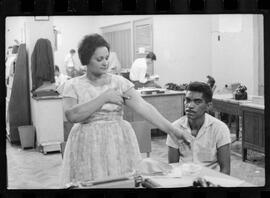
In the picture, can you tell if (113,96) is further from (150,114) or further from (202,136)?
(202,136)

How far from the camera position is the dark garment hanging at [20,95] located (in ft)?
11.9

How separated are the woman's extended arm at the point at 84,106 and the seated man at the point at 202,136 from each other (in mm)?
476

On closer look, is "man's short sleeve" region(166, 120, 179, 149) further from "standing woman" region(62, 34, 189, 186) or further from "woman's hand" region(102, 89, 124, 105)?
"woman's hand" region(102, 89, 124, 105)

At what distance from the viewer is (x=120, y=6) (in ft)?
9.35

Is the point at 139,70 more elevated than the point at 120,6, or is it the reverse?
the point at 120,6

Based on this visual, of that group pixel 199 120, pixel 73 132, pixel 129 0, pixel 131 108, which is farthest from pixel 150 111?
pixel 129 0

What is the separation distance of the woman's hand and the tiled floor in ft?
1.10

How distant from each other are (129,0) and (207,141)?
3.36 ft

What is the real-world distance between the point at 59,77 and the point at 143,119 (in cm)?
63

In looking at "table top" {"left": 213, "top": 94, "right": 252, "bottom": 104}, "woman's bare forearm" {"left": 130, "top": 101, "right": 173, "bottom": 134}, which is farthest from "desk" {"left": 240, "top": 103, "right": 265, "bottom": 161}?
"woman's bare forearm" {"left": 130, "top": 101, "right": 173, "bottom": 134}

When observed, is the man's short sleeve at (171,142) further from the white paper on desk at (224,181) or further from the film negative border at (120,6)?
the film negative border at (120,6)

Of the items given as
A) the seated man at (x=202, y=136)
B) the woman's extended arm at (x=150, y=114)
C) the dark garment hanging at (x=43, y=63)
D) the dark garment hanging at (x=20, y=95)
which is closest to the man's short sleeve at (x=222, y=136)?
the seated man at (x=202, y=136)

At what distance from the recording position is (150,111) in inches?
116

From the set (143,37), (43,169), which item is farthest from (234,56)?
(43,169)
